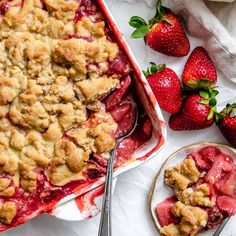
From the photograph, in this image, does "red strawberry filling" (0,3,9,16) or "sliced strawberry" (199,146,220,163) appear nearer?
"red strawberry filling" (0,3,9,16)

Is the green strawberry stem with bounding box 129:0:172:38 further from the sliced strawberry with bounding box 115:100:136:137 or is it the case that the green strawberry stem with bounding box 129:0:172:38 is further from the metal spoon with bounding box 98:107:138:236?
the metal spoon with bounding box 98:107:138:236

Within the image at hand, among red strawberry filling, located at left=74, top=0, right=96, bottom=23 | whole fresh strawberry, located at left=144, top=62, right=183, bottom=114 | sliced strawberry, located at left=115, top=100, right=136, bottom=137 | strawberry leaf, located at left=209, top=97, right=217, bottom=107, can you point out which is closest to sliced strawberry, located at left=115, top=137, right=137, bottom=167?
sliced strawberry, located at left=115, top=100, right=136, bottom=137

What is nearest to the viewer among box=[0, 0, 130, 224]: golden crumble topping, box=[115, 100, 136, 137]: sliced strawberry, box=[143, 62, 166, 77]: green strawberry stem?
box=[0, 0, 130, 224]: golden crumble topping

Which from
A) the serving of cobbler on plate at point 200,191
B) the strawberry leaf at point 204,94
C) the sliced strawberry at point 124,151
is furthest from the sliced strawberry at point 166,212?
the strawberry leaf at point 204,94

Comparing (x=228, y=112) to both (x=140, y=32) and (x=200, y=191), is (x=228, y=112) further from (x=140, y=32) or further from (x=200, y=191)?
(x=140, y=32)

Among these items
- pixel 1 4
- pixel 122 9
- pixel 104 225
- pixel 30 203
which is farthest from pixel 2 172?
pixel 122 9

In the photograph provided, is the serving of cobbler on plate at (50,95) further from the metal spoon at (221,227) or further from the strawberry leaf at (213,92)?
the metal spoon at (221,227)

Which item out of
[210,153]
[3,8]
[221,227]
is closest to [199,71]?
[210,153]
